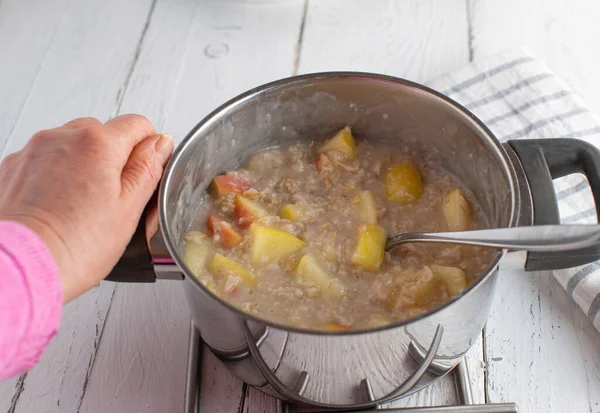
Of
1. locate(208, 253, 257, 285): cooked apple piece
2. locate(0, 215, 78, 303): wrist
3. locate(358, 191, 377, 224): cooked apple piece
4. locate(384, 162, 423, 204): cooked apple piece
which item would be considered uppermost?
locate(384, 162, 423, 204): cooked apple piece

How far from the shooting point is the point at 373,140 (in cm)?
140

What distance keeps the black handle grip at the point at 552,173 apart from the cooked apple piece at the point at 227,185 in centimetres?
50

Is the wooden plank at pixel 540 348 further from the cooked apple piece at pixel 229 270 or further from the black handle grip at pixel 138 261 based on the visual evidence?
the black handle grip at pixel 138 261

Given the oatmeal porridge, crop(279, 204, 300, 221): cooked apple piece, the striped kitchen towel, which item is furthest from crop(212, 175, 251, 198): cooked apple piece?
the striped kitchen towel

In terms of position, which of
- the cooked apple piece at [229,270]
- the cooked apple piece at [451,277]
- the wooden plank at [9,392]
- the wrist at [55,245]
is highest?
the cooked apple piece at [451,277]

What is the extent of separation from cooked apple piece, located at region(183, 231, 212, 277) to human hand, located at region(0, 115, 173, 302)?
0.17 m

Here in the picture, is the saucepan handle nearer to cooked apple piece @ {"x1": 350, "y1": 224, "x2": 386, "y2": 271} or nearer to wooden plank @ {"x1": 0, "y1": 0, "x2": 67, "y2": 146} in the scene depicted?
cooked apple piece @ {"x1": 350, "y1": 224, "x2": 386, "y2": 271}

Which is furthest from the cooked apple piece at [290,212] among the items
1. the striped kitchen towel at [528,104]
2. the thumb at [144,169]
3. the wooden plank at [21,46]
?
the wooden plank at [21,46]

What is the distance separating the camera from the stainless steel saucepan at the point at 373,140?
923 mm

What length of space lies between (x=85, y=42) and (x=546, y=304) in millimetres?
1334

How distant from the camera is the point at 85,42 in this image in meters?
1.85

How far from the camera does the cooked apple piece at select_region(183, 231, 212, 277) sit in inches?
46.1

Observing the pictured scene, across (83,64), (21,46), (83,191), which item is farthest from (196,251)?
(21,46)

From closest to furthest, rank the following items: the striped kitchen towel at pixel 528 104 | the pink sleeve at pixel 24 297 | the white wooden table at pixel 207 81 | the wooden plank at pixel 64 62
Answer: the pink sleeve at pixel 24 297 < the white wooden table at pixel 207 81 < the striped kitchen towel at pixel 528 104 < the wooden plank at pixel 64 62
